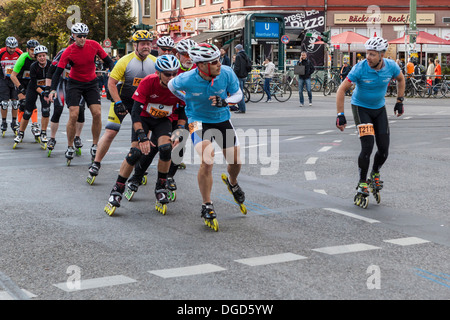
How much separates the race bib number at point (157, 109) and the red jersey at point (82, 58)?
344 cm

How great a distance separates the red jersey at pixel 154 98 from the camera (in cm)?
817

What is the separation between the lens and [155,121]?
27.7 feet

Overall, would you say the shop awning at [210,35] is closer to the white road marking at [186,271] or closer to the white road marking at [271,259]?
the white road marking at [271,259]

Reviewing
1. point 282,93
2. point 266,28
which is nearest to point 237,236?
point 282,93

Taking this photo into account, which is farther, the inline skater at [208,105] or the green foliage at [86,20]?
the green foliage at [86,20]

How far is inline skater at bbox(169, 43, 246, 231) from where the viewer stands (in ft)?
24.2

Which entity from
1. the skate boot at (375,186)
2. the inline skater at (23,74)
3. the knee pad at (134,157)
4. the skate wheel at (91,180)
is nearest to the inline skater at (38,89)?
the inline skater at (23,74)

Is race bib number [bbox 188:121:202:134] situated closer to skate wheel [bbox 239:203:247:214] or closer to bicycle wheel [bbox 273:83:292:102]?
skate wheel [bbox 239:203:247:214]

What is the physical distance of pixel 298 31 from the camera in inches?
1831

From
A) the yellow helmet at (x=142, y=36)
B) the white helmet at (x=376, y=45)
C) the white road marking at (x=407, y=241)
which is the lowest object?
the white road marking at (x=407, y=241)

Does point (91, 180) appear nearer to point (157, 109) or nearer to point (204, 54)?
point (157, 109)

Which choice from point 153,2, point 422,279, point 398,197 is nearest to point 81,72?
point 398,197

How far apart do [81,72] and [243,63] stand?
13.8 meters
